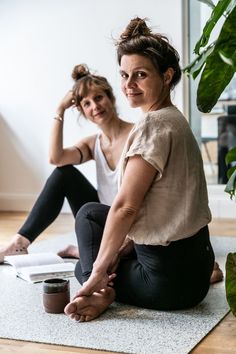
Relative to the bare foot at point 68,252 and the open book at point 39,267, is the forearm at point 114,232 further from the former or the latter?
the bare foot at point 68,252

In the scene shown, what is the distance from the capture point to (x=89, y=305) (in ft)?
7.69

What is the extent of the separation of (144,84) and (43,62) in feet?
9.68

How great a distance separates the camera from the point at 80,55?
5055 millimetres

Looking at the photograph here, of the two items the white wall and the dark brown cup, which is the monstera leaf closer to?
the dark brown cup

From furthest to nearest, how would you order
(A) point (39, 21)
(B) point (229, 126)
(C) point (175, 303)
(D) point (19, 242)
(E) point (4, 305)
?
(A) point (39, 21) → (B) point (229, 126) → (D) point (19, 242) → (E) point (4, 305) → (C) point (175, 303)

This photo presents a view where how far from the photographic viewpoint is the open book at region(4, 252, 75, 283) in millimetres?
2936

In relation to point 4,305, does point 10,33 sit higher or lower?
higher

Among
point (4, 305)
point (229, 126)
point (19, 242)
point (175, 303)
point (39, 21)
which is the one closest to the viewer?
point (175, 303)

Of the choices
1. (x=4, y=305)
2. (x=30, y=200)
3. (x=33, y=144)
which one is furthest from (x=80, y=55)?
(x=4, y=305)

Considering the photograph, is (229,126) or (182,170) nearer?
(182,170)

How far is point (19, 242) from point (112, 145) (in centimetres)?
63

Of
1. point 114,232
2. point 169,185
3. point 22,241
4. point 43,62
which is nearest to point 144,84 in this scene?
point 169,185

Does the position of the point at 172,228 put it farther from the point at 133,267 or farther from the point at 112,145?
the point at 112,145

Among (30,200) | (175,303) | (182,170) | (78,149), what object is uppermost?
(182,170)
